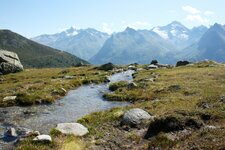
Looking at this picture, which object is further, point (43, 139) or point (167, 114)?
point (167, 114)

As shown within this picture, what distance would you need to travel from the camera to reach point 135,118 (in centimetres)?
3103

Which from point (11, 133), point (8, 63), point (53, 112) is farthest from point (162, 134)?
point (8, 63)

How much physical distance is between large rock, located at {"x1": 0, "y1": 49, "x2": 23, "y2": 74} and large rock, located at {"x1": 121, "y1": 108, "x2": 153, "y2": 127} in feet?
256

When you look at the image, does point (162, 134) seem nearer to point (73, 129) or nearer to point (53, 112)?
point (73, 129)

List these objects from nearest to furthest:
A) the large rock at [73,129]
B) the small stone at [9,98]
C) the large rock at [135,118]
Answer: the large rock at [73,129] → the large rock at [135,118] → the small stone at [9,98]

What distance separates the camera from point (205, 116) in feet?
95.7

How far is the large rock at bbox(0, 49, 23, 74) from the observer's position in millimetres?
102312

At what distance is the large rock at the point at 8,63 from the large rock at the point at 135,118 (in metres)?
77.9

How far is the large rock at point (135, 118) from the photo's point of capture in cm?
3061

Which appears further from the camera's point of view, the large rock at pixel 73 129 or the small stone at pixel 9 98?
the small stone at pixel 9 98

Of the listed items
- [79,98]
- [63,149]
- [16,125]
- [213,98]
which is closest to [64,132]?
[63,149]

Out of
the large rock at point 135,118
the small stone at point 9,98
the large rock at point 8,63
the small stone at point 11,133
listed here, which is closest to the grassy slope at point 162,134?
the large rock at point 135,118

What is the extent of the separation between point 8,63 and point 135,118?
8178 cm

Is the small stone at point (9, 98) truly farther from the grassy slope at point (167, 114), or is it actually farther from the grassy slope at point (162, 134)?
the grassy slope at point (162, 134)
